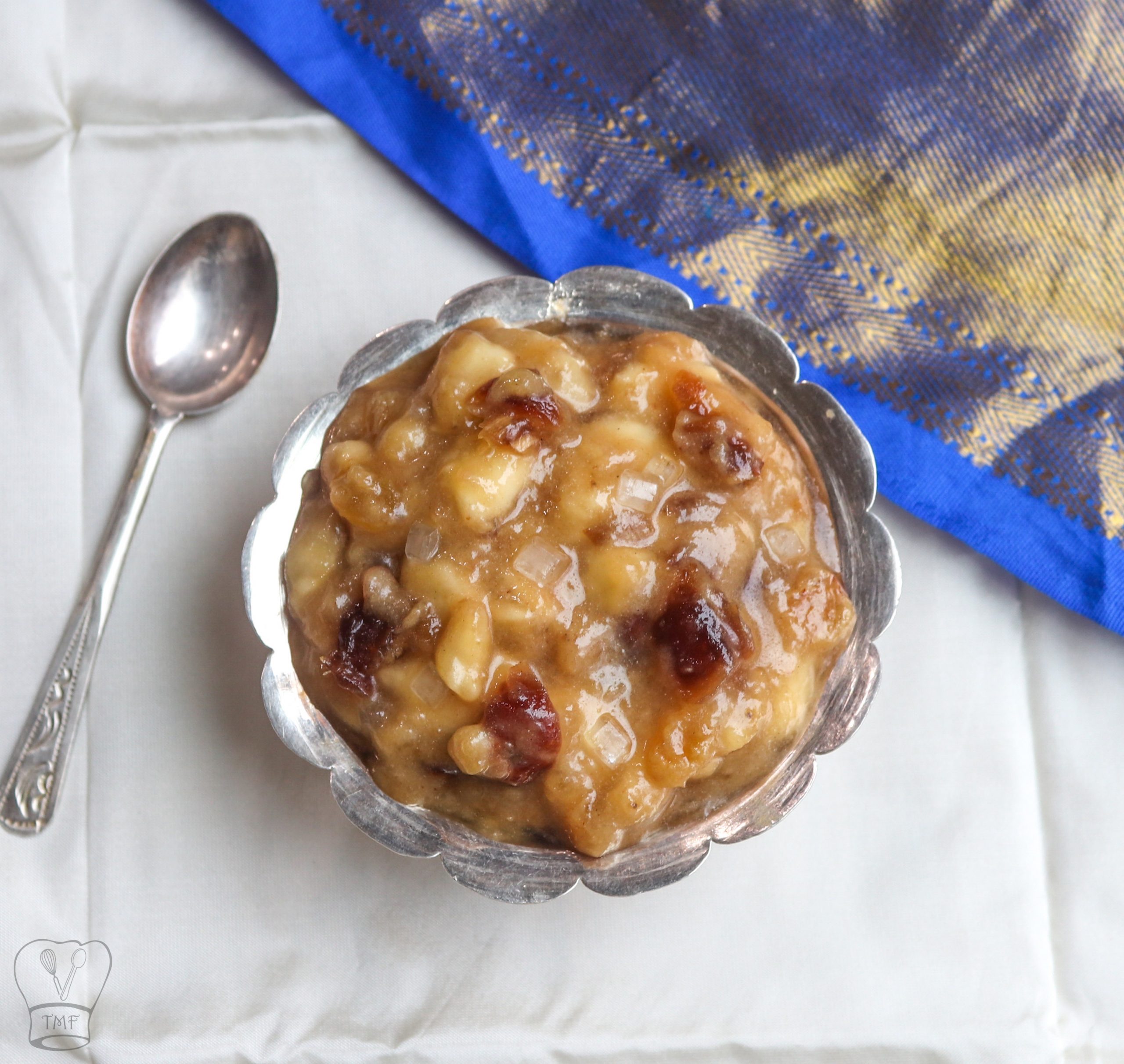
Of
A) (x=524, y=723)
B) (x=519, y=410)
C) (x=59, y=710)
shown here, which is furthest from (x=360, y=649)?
(x=59, y=710)

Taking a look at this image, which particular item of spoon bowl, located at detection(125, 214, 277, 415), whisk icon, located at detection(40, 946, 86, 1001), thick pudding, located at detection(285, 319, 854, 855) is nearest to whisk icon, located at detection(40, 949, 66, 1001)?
whisk icon, located at detection(40, 946, 86, 1001)

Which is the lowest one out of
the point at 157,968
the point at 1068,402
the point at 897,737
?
the point at 157,968

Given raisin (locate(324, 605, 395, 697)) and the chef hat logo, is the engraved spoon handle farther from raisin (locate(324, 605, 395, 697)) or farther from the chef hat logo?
raisin (locate(324, 605, 395, 697))

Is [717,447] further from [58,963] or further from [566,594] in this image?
→ [58,963]

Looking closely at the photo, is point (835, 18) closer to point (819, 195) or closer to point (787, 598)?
point (819, 195)

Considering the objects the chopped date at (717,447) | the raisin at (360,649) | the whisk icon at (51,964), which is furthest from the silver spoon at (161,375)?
the chopped date at (717,447)

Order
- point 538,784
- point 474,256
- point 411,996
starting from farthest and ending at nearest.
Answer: point 474,256 < point 411,996 < point 538,784

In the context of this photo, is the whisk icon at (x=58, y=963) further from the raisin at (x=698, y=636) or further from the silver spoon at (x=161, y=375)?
the raisin at (x=698, y=636)

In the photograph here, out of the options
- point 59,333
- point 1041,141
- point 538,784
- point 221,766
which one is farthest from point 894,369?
point 59,333
